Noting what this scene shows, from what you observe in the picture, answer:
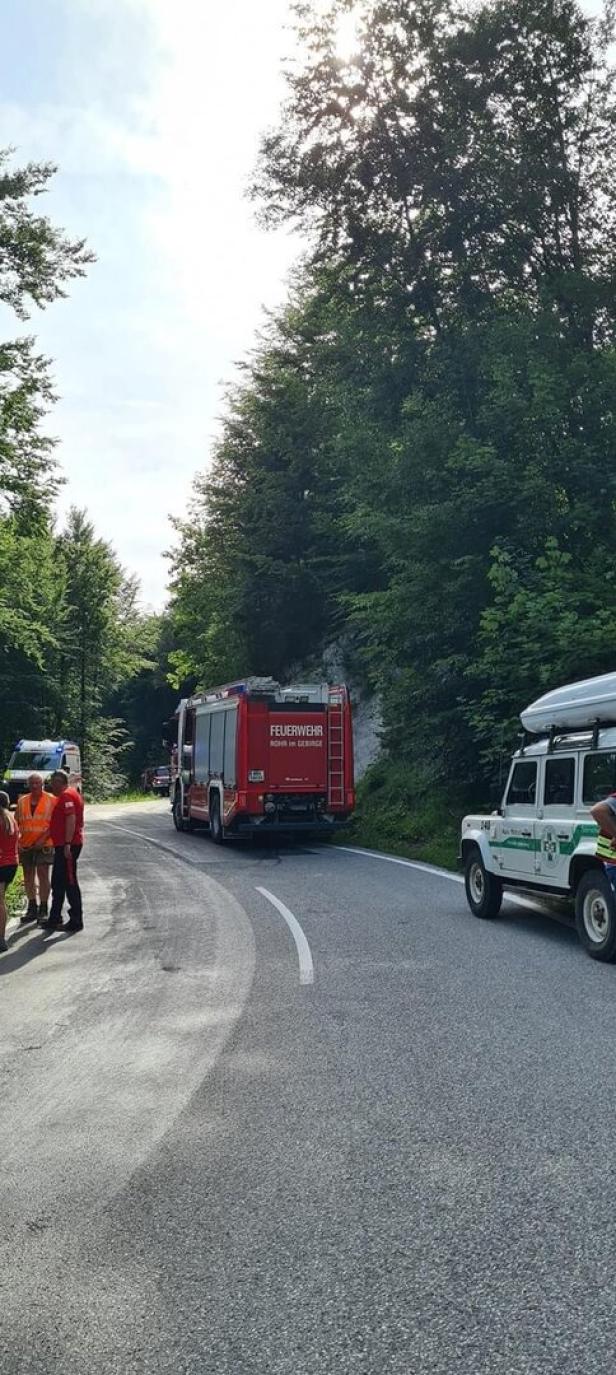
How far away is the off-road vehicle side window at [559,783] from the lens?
1102 cm

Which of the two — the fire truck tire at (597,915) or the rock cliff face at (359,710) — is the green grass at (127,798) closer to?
the rock cliff face at (359,710)

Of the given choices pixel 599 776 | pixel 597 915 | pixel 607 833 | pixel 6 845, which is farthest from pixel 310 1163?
pixel 6 845

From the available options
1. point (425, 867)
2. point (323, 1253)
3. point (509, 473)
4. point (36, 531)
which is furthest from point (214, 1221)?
point (36, 531)

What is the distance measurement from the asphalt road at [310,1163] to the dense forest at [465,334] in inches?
408

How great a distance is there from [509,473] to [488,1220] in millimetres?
17542

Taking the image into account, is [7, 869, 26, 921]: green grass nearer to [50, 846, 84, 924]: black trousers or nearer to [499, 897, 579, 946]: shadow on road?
[50, 846, 84, 924]: black trousers

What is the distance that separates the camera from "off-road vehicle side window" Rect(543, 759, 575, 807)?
36.2 ft

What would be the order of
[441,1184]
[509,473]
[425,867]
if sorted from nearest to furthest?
[441,1184] → [425,867] → [509,473]

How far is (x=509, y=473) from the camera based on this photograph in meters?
20.5

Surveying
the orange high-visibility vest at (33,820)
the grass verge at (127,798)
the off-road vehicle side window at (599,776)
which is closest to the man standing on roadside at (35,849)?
the orange high-visibility vest at (33,820)

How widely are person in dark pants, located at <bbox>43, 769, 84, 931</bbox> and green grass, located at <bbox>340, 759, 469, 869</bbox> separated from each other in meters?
8.23

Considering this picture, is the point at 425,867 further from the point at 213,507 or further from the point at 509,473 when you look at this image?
the point at 213,507

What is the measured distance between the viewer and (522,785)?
39.7 feet

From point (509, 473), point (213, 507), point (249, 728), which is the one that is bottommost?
point (249, 728)
